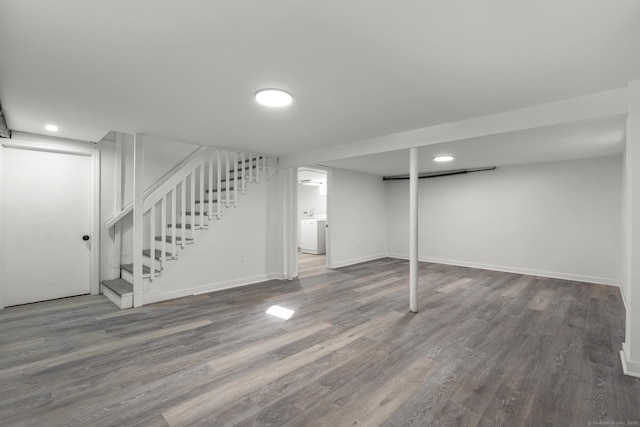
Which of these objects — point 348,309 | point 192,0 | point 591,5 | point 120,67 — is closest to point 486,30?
point 591,5

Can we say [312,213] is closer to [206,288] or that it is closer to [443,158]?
[443,158]

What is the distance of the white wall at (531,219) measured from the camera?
17.0ft

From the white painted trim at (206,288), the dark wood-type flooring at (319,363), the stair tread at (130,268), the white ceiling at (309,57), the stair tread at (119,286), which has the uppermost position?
the white ceiling at (309,57)

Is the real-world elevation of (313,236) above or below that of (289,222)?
below

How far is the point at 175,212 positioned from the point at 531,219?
6.61m

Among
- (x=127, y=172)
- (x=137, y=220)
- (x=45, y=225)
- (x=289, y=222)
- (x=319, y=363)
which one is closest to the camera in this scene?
(x=319, y=363)

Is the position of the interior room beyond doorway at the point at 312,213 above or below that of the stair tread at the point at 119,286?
above

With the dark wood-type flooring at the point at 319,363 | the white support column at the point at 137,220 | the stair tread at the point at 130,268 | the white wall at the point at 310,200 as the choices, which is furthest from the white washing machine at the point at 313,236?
the white support column at the point at 137,220

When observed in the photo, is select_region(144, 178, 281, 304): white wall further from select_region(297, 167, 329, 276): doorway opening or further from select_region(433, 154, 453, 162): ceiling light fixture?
select_region(433, 154, 453, 162): ceiling light fixture

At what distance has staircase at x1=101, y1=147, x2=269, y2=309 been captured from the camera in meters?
4.14

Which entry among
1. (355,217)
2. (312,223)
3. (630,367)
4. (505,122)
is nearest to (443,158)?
(505,122)

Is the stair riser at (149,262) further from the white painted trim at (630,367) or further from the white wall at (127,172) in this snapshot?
the white painted trim at (630,367)

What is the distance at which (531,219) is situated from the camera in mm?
5883

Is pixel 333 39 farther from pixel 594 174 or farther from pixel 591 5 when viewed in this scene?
pixel 594 174
